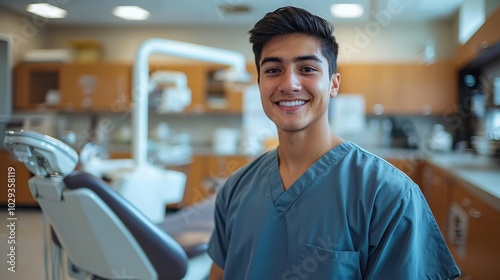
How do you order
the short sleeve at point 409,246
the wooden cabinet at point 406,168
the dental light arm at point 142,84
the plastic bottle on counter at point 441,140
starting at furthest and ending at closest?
the plastic bottle on counter at point 441,140 < the dental light arm at point 142,84 < the wooden cabinet at point 406,168 < the short sleeve at point 409,246

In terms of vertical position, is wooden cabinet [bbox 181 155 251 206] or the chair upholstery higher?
the chair upholstery

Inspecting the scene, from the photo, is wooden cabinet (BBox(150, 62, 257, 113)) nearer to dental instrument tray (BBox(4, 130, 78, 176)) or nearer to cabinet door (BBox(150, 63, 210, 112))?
cabinet door (BBox(150, 63, 210, 112))

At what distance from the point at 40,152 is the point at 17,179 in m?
0.06

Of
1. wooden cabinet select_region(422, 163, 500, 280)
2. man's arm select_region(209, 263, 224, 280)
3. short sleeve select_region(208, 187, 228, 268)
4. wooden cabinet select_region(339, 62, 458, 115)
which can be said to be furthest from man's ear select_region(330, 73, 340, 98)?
wooden cabinet select_region(339, 62, 458, 115)

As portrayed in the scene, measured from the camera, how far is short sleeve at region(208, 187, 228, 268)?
87cm

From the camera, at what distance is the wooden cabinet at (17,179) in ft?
2.16

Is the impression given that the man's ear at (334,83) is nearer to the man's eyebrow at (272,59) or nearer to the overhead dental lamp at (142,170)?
the man's eyebrow at (272,59)

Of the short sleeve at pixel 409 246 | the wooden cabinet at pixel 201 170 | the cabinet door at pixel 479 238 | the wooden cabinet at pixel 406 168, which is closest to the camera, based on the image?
the short sleeve at pixel 409 246

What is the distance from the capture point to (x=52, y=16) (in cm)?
73

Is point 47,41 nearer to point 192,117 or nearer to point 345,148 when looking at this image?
point 345,148

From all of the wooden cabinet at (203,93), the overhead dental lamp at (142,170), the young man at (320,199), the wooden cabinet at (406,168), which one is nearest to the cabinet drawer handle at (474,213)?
the wooden cabinet at (406,168)

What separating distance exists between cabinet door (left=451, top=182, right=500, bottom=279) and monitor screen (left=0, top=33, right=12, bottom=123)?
129 centimetres

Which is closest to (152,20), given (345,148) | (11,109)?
(11,109)

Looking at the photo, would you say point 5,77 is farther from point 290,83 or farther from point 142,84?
point 142,84
